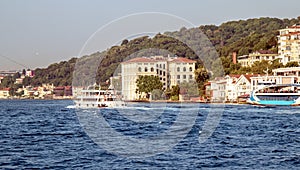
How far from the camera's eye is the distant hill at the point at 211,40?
129m

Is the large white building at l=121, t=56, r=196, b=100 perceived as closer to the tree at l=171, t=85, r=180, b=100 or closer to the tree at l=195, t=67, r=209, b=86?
the tree at l=195, t=67, r=209, b=86

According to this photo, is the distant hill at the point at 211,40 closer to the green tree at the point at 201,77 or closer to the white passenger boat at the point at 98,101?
the green tree at the point at 201,77

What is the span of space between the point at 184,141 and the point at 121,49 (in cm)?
11159

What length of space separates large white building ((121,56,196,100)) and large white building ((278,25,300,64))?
16053mm

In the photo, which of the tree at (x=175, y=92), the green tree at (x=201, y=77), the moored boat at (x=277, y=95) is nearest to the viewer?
the moored boat at (x=277, y=95)

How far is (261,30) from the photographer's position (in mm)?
166750

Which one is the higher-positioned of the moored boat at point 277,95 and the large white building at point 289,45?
the large white building at point 289,45

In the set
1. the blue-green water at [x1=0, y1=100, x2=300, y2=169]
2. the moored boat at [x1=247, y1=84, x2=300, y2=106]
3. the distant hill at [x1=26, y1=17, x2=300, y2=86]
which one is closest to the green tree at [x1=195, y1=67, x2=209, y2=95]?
the distant hill at [x1=26, y1=17, x2=300, y2=86]

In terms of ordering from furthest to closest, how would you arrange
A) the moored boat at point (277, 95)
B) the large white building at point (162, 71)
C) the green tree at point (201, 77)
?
the large white building at point (162, 71) → the green tree at point (201, 77) → the moored boat at point (277, 95)

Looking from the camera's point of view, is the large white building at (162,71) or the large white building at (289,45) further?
the large white building at (162,71)

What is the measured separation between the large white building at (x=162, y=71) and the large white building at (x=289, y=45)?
1605 cm

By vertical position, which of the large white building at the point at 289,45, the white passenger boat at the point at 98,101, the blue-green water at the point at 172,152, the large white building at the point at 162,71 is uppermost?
the large white building at the point at 289,45

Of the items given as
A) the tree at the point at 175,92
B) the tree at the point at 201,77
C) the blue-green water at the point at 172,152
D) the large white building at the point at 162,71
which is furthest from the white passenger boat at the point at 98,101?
the large white building at the point at 162,71

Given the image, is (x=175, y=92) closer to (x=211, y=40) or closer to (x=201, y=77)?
(x=201, y=77)
